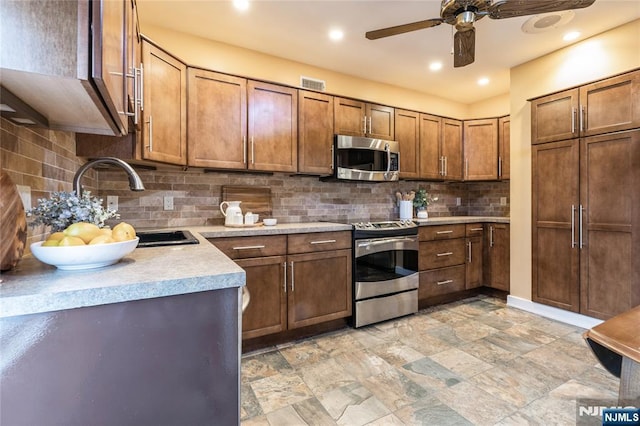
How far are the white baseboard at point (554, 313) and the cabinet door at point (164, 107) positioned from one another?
12.2 ft

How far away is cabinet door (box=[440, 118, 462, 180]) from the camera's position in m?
3.92

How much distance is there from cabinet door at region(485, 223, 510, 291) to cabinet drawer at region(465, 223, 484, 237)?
11 cm

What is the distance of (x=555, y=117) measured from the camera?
2943 mm

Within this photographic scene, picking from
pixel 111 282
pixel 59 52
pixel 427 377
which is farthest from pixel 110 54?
pixel 427 377

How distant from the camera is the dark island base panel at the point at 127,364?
0.70m

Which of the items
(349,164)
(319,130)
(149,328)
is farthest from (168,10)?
(149,328)

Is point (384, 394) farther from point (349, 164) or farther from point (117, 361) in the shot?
point (349, 164)

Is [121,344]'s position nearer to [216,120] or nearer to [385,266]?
[216,120]

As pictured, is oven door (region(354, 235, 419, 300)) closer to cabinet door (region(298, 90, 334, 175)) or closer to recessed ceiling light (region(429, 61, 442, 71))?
cabinet door (region(298, 90, 334, 175))

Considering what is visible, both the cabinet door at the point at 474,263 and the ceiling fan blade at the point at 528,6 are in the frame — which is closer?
the ceiling fan blade at the point at 528,6

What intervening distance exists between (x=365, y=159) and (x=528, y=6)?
1769mm

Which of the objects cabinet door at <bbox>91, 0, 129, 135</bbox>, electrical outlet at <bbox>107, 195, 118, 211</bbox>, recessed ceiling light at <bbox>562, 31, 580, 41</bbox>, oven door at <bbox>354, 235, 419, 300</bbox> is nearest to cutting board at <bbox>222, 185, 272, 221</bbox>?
electrical outlet at <bbox>107, 195, 118, 211</bbox>

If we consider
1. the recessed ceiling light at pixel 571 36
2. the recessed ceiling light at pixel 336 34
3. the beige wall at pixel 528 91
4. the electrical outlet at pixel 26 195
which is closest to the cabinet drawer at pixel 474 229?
the beige wall at pixel 528 91

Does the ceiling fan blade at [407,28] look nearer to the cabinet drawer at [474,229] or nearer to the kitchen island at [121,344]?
the kitchen island at [121,344]
